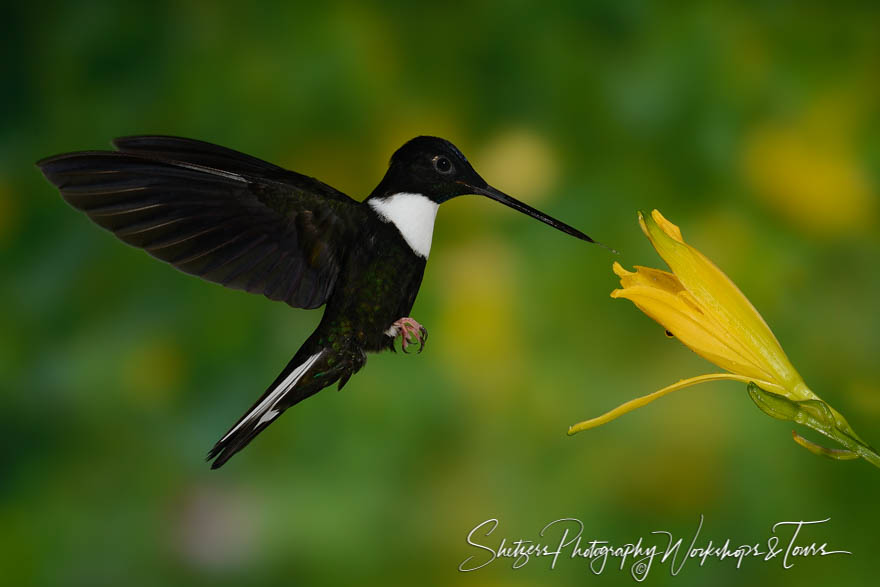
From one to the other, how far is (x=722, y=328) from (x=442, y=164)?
0.20 m

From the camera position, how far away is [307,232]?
0.56 m

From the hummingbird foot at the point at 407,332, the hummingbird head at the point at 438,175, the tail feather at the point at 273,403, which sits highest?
the hummingbird head at the point at 438,175

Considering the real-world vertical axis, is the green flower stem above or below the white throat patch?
below

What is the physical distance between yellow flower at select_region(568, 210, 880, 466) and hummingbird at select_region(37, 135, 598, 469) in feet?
0.20

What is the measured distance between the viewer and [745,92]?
3.26 ft

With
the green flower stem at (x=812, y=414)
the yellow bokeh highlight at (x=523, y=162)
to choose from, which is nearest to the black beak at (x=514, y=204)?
the green flower stem at (x=812, y=414)

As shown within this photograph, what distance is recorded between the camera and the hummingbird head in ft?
1.74

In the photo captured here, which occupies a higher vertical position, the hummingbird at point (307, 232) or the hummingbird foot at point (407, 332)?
the hummingbird at point (307, 232)

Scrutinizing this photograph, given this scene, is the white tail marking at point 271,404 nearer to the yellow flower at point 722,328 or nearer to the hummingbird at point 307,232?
the hummingbird at point 307,232

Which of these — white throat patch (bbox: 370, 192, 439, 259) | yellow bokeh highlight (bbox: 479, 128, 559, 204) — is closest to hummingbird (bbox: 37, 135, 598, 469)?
white throat patch (bbox: 370, 192, 439, 259)

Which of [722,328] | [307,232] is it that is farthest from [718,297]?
[307,232]

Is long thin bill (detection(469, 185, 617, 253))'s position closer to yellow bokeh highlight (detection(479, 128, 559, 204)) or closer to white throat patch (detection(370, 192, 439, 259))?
white throat patch (detection(370, 192, 439, 259))

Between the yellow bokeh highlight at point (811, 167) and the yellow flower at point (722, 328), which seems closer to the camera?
the yellow flower at point (722, 328)

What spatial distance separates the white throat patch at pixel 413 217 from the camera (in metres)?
0.54
